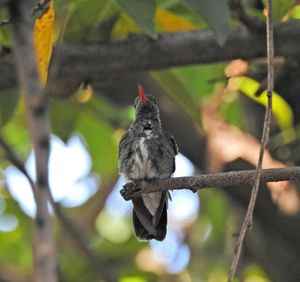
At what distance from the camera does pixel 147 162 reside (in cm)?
305

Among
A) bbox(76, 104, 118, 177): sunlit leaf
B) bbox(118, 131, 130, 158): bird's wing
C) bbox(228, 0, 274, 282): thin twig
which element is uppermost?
bbox(76, 104, 118, 177): sunlit leaf

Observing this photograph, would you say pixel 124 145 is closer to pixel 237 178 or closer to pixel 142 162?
pixel 142 162

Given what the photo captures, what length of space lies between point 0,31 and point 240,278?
230 cm

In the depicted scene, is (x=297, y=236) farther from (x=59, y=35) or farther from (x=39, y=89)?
(x=39, y=89)

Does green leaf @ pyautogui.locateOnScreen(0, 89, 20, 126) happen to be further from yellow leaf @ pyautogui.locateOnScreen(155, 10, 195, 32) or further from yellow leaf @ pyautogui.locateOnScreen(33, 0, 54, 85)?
yellow leaf @ pyautogui.locateOnScreen(33, 0, 54, 85)

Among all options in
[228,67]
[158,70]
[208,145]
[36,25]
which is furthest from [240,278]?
[36,25]

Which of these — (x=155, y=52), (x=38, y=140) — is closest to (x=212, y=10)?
(x=155, y=52)

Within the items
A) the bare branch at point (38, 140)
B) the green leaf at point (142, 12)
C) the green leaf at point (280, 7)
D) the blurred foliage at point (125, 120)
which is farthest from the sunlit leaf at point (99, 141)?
the bare branch at point (38, 140)

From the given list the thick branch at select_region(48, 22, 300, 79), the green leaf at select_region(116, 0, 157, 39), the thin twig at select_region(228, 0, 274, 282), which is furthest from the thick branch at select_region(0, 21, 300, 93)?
the thin twig at select_region(228, 0, 274, 282)

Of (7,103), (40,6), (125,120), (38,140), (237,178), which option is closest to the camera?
(38,140)

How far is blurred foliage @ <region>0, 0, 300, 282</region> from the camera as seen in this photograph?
3135 mm

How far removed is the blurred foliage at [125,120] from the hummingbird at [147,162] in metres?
0.25

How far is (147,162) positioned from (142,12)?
0.70 metres

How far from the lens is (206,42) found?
314cm
